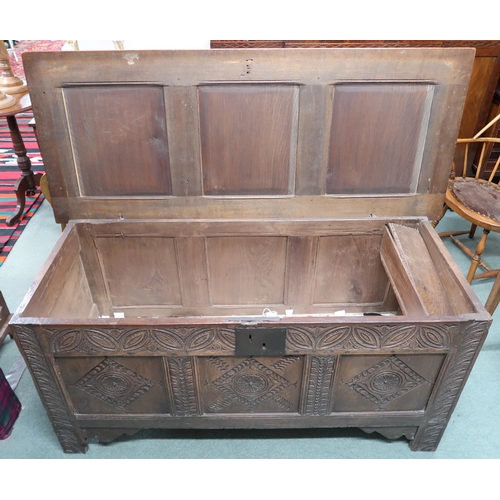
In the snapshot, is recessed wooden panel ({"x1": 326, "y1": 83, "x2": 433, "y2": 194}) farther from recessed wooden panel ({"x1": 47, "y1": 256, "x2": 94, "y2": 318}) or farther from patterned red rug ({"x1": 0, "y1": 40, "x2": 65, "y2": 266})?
patterned red rug ({"x1": 0, "y1": 40, "x2": 65, "y2": 266})

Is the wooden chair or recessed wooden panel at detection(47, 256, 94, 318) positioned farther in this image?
the wooden chair

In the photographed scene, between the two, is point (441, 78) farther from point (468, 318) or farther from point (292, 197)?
point (468, 318)

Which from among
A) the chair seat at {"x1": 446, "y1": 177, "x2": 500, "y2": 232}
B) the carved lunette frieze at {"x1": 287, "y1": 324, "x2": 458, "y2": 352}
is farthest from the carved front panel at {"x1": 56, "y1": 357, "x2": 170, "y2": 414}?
the chair seat at {"x1": 446, "y1": 177, "x2": 500, "y2": 232}

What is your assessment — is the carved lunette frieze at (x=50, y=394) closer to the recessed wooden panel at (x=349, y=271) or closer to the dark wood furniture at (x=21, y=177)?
the recessed wooden panel at (x=349, y=271)

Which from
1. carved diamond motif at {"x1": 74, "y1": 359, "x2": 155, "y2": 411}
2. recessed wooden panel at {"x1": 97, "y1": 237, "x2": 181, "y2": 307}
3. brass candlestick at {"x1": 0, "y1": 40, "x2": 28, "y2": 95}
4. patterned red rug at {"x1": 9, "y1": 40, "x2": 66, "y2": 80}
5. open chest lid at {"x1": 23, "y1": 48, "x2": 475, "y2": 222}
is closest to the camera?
carved diamond motif at {"x1": 74, "y1": 359, "x2": 155, "y2": 411}

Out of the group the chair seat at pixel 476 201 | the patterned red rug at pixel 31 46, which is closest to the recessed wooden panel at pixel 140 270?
the chair seat at pixel 476 201

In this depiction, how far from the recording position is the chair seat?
2350 mm

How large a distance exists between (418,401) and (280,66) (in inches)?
52.6

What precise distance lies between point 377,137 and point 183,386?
4.04ft

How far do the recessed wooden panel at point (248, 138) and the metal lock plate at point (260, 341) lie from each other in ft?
2.36

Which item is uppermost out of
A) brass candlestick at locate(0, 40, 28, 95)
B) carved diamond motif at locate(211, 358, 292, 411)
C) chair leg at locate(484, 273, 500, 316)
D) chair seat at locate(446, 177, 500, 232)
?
brass candlestick at locate(0, 40, 28, 95)

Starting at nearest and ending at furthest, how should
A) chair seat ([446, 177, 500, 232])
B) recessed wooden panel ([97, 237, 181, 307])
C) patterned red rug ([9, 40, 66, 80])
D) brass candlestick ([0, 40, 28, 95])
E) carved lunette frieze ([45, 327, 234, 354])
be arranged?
carved lunette frieze ([45, 327, 234, 354]) < recessed wooden panel ([97, 237, 181, 307]) < chair seat ([446, 177, 500, 232]) < brass candlestick ([0, 40, 28, 95]) < patterned red rug ([9, 40, 66, 80])

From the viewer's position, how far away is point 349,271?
2189mm

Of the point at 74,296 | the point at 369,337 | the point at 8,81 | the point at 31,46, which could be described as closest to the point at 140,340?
the point at 74,296
